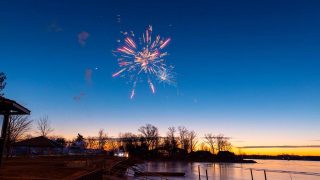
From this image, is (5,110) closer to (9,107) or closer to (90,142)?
(9,107)

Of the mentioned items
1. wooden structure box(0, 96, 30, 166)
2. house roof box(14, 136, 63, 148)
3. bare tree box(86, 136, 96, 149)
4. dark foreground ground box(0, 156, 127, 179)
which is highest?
wooden structure box(0, 96, 30, 166)

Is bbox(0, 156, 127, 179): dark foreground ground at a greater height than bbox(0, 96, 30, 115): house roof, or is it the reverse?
bbox(0, 96, 30, 115): house roof

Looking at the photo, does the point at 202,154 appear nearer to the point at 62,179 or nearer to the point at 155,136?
the point at 155,136

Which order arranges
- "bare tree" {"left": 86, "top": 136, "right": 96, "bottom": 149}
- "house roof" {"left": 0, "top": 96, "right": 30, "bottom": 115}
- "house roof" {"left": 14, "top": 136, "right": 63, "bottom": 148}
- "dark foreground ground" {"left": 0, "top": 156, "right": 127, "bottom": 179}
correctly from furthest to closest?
"bare tree" {"left": 86, "top": 136, "right": 96, "bottom": 149}, "house roof" {"left": 14, "top": 136, "right": 63, "bottom": 148}, "dark foreground ground" {"left": 0, "top": 156, "right": 127, "bottom": 179}, "house roof" {"left": 0, "top": 96, "right": 30, "bottom": 115}

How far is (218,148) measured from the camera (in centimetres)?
18225

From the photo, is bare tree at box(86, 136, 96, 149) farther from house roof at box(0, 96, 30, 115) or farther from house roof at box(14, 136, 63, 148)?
house roof at box(0, 96, 30, 115)

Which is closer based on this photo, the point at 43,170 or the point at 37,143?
the point at 43,170

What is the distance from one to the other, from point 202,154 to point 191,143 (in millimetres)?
9609

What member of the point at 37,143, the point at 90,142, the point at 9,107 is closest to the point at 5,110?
the point at 9,107

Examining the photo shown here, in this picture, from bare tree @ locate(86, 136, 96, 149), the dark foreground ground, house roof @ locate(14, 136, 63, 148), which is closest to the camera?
the dark foreground ground

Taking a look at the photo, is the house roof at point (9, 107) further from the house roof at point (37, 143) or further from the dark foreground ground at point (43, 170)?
the house roof at point (37, 143)

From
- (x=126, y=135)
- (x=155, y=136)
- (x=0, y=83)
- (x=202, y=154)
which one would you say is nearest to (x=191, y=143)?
(x=202, y=154)

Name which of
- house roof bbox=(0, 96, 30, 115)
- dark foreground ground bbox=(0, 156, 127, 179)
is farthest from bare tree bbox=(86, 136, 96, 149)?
house roof bbox=(0, 96, 30, 115)

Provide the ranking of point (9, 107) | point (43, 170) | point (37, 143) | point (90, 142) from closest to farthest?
point (9, 107) → point (43, 170) → point (37, 143) → point (90, 142)
